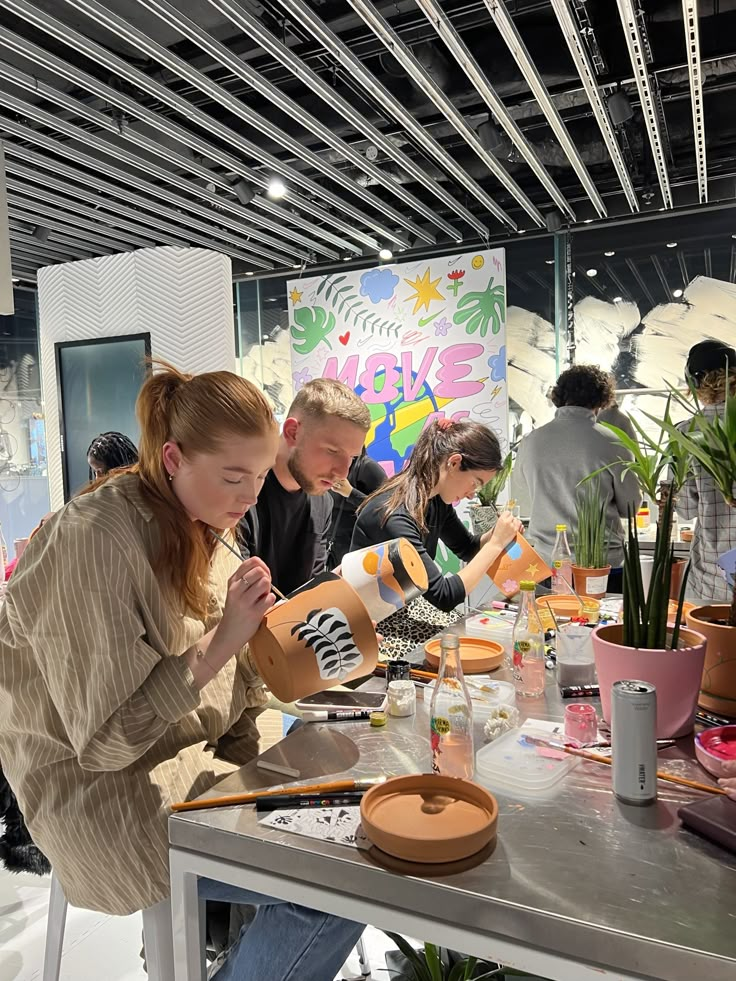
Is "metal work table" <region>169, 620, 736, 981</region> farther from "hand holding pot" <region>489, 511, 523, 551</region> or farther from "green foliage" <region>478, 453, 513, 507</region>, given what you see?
"green foliage" <region>478, 453, 513, 507</region>

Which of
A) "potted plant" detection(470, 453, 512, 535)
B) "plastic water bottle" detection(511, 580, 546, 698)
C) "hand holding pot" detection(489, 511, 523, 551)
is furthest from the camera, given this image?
"potted plant" detection(470, 453, 512, 535)

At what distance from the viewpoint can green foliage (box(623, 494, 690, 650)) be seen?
1.20 m

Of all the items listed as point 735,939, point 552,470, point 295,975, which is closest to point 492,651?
point 295,975

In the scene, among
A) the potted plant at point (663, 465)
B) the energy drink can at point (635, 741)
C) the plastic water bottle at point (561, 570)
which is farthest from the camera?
the plastic water bottle at point (561, 570)

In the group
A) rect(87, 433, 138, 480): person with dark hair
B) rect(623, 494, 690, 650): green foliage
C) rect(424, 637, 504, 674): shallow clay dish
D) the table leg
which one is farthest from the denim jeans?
rect(87, 433, 138, 480): person with dark hair

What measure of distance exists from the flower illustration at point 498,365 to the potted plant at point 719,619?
397 cm

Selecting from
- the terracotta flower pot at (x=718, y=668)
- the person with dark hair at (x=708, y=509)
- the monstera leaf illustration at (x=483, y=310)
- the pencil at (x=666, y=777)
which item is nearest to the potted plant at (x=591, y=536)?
the person with dark hair at (x=708, y=509)

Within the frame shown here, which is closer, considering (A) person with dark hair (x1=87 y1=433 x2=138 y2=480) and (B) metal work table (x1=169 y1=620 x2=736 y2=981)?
(B) metal work table (x1=169 y1=620 x2=736 y2=981)

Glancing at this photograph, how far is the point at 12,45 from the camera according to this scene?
111 inches

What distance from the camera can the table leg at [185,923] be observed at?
1.06 m

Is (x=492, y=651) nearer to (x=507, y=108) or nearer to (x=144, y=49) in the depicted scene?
(x=144, y=49)

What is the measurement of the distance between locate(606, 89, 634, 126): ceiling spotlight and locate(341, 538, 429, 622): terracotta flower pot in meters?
2.92

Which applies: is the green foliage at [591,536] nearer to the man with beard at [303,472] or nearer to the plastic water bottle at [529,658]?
the man with beard at [303,472]

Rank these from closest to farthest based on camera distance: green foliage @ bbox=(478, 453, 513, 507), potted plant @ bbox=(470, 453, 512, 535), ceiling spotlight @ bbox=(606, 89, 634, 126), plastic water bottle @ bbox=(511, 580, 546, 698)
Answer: plastic water bottle @ bbox=(511, 580, 546, 698), ceiling spotlight @ bbox=(606, 89, 634, 126), potted plant @ bbox=(470, 453, 512, 535), green foliage @ bbox=(478, 453, 513, 507)
